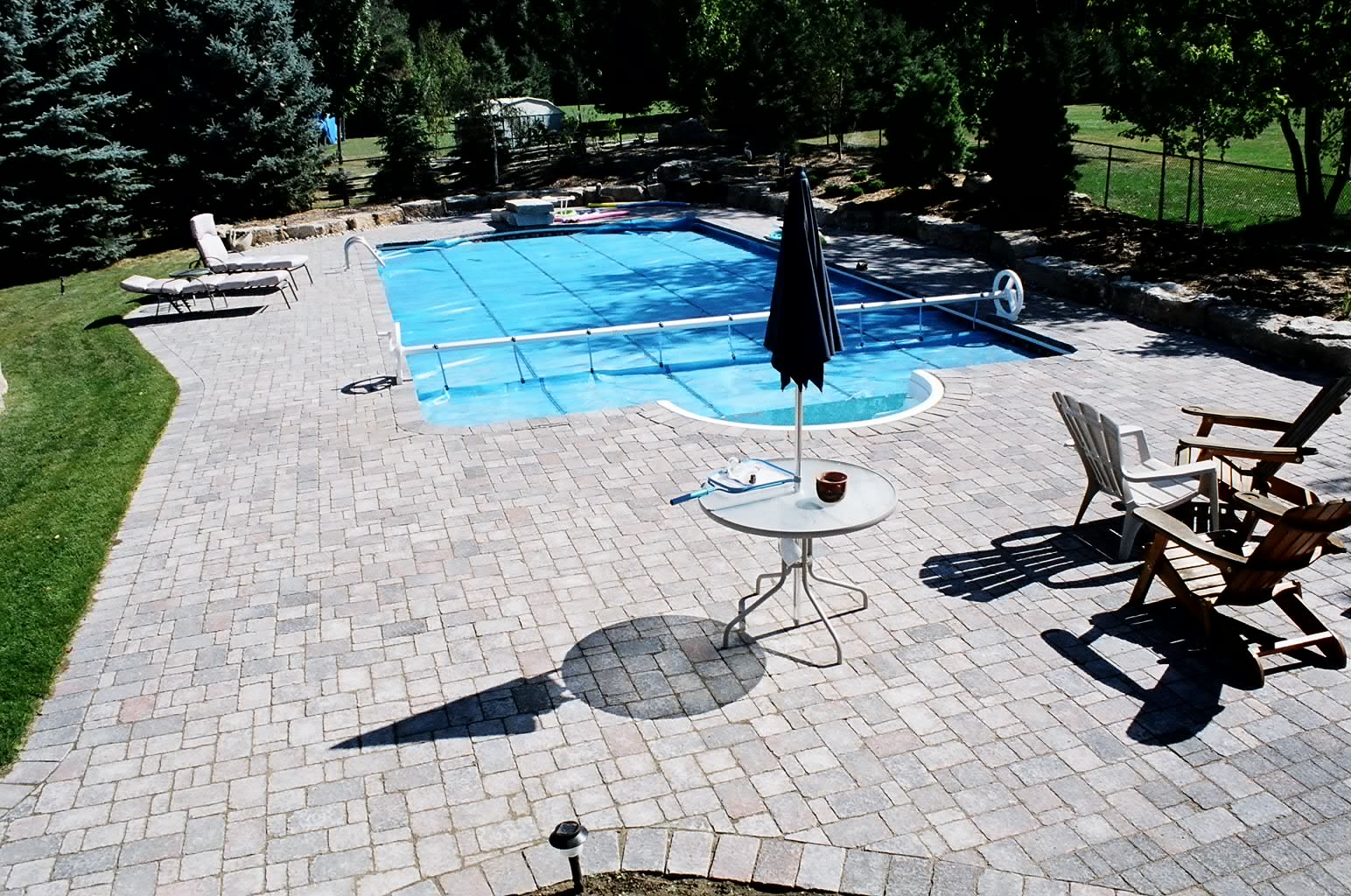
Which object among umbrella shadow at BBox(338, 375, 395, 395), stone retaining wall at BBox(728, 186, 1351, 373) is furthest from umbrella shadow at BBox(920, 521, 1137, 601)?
umbrella shadow at BBox(338, 375, 395, 395)

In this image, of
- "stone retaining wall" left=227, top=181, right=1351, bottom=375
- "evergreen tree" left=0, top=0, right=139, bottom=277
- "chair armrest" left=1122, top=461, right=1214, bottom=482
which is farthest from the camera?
"evergreen tree" left=0, top=0, right=139, bottom=277

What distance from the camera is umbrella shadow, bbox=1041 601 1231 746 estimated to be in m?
5.04

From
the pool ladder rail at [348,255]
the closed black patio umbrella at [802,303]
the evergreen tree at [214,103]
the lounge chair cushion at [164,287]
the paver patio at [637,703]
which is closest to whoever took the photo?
the paver patio at [637,703]

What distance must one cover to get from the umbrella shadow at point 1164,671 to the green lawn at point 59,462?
18.5 ft

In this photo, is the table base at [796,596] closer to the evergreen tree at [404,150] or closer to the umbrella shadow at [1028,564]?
the umbrella shadow at [1028,564]

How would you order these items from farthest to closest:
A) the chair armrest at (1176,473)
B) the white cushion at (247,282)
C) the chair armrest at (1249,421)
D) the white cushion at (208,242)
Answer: the white cushion at (208,242) → the white cushion at (247,282) → the chair armrest at (1249,421) → the chair armrest at (1176,473)

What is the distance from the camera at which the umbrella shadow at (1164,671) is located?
16.5ft

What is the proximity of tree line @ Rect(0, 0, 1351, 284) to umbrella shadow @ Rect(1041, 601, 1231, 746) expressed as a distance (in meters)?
10.7

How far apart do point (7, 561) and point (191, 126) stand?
18.8m

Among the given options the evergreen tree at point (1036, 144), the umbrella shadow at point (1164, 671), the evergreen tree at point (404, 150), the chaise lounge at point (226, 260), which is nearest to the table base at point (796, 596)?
the umbrella shadow at point (1164, 671)

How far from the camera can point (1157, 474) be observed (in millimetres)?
6664

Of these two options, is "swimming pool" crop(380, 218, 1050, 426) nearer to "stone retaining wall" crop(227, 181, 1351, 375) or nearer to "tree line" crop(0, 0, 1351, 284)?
"stone retaining wall" crop(227, 181, 1351, 375)

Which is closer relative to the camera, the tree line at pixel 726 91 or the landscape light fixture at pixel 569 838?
the landscape light fixture at pixel 569 838

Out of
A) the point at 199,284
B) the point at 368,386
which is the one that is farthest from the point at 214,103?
the point at 368,386
